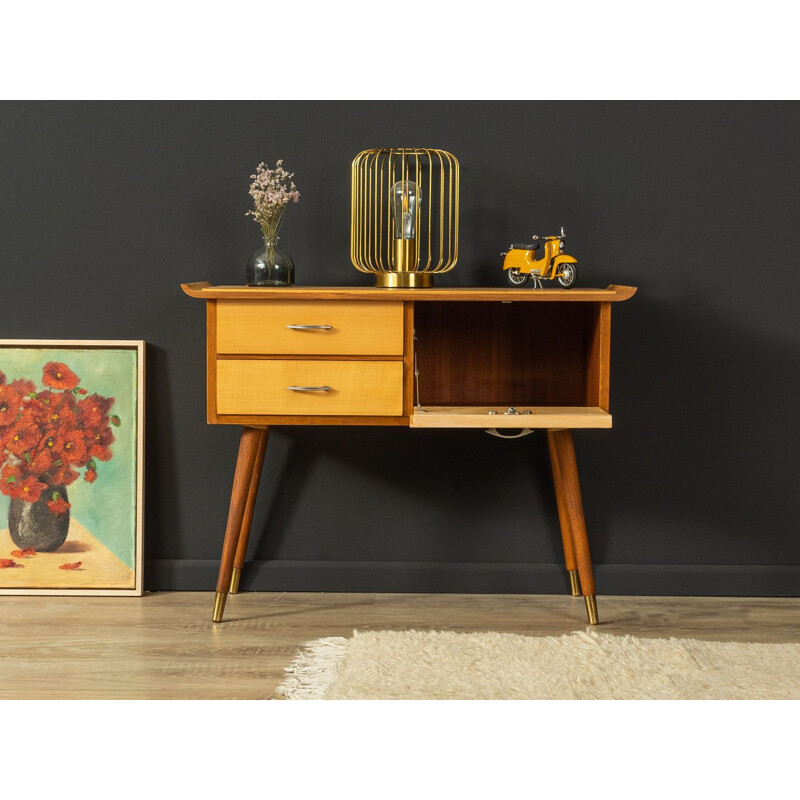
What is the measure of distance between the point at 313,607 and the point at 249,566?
0.94 feet

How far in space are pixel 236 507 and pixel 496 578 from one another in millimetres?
872

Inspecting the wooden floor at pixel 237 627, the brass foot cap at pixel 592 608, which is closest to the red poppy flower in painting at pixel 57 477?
the wooden floor at pixel 237 627

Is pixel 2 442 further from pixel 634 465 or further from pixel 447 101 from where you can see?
pixel 634 465

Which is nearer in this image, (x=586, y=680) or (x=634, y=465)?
(x=586, y=680)

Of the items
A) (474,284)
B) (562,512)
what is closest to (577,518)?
(562,512)

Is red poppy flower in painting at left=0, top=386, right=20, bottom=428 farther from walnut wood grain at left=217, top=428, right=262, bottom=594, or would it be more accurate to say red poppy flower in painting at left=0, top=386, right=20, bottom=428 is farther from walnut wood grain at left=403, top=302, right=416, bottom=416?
walnut wood grain at left=403, top=302, right=416, bottom=416

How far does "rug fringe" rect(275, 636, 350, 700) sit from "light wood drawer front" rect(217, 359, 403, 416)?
623 mm

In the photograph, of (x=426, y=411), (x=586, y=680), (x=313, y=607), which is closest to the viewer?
(x=586, y=680)

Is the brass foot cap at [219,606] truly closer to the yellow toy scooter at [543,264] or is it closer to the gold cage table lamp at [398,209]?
the gold cage table lamp at [398,209]

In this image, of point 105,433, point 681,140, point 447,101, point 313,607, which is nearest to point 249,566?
point 313,607

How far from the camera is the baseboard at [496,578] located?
314cm

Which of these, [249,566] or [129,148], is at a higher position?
[129,148]

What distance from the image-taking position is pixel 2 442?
3.15m

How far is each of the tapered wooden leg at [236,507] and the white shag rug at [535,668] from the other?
1.11 ft
